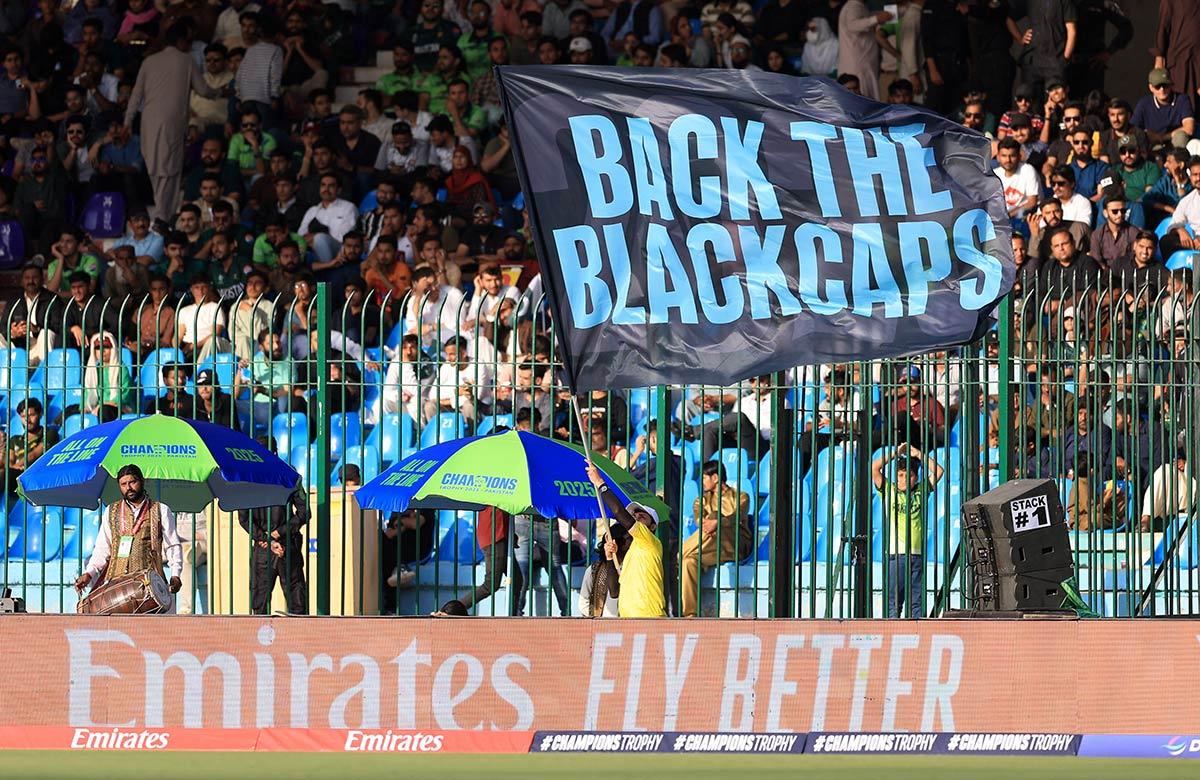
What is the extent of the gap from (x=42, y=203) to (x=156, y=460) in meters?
9.69

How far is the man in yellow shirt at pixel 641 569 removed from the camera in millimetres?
12992

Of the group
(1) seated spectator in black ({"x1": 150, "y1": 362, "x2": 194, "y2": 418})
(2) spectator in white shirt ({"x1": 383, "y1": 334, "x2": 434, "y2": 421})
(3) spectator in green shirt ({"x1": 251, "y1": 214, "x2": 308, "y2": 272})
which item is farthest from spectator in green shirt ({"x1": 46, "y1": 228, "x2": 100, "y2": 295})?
(2) spectator in white shirt ({"x1": 383, "y1": 334, "x2": 434, "y2": 421})

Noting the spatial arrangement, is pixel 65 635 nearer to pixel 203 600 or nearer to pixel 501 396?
pixel 203 600

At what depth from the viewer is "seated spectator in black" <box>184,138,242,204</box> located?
2198cm

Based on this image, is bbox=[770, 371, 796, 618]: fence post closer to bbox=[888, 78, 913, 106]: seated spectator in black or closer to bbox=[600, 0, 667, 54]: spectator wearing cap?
bbox=[888, 78, 913, 106]: seated spectator in black

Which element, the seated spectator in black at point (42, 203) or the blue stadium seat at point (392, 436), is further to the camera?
the seated spectator in black at point (42, 203)

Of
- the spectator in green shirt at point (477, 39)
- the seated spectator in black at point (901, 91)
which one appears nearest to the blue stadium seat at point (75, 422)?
the spectator in green shirt at point (477, 39)

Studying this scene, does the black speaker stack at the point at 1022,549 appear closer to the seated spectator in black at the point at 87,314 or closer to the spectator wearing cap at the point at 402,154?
the seated spectator in black at the point at 87,314

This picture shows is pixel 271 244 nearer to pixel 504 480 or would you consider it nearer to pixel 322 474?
pixel 322 474

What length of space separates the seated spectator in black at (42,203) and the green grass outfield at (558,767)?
11.5 meters

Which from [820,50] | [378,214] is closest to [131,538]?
[378,214]

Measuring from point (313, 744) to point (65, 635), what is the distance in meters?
1.57

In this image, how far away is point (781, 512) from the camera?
13.4 metres

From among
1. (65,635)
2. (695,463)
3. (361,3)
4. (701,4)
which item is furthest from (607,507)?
(361,3)
